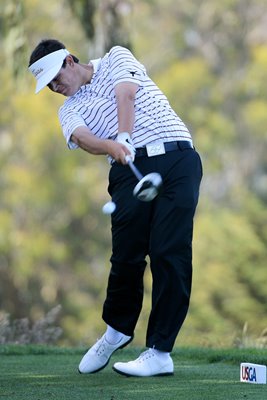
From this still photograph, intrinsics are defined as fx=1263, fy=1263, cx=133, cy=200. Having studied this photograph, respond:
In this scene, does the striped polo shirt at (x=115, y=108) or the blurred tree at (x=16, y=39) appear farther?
the blurred tree at (x=16, y=39)

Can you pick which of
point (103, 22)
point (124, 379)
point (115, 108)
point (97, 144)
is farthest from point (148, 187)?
point (103, 22)

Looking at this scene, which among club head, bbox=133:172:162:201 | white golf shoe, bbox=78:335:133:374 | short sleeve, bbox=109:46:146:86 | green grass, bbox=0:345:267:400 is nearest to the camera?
green grass, bbox=0:345:267:400

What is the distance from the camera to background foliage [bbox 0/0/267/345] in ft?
101

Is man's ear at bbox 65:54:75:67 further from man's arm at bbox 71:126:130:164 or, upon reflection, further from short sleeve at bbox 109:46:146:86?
man's arm at bbox 71:126:130:164

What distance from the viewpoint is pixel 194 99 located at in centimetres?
4012

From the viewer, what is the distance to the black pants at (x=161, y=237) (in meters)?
6.89

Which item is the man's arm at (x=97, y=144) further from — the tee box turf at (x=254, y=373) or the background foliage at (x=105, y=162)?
the background foliage at (x=105, y=162)

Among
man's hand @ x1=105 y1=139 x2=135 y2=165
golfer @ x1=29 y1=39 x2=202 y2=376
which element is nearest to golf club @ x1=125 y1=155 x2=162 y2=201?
man's hand @ x1=105 y1=139 x2=135 y2=165

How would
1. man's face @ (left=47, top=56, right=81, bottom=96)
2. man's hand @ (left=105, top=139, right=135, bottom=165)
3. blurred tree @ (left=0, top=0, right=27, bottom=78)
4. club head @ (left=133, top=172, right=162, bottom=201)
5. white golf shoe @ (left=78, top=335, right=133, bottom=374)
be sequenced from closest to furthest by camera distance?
club head @ (left=133, top=172, right=162, bottom=201)
man's hand @ (left=105, top=139, right=135, bottom=165)
man's face @ (left=47, top=56, right=81, bottom=96)
white golf shoe @ (left=78, top=335, right=133, bottom=374)
blurred tree @ (left=0, top=0, right=27, bottom=78)

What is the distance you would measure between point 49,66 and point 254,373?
2.01 m

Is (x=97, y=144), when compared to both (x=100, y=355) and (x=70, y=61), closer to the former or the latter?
(x=70, y=61)

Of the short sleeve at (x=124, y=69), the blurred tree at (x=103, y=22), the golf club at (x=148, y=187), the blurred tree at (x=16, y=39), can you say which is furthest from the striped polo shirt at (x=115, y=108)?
the blurred tree at (x=103, y=22)

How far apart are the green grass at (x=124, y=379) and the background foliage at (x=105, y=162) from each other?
16420 mm

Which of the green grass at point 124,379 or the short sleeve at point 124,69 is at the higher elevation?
the short sleeve at point 124,69
